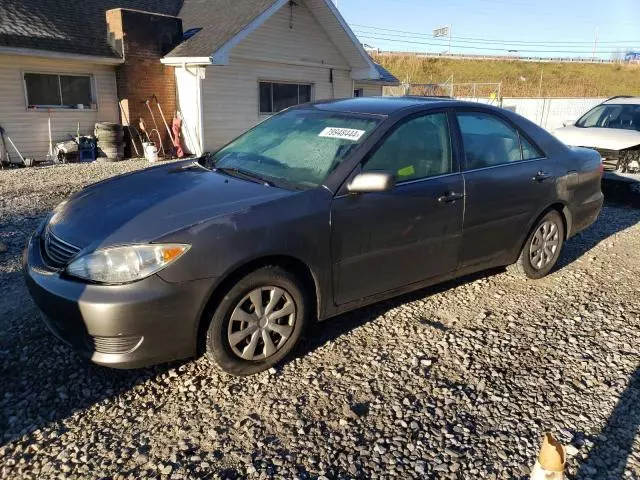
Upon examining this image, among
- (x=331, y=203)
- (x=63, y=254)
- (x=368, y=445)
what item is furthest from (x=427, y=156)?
(x=63, y=254)

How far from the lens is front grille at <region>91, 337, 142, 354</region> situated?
8.94 ft

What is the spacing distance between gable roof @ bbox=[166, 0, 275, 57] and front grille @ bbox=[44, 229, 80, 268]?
1058 centimetres

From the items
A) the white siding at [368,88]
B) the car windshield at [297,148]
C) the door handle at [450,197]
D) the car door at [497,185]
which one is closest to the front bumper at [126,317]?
the car windshield at [297,148]

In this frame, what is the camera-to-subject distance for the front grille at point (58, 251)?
2924 millimetres

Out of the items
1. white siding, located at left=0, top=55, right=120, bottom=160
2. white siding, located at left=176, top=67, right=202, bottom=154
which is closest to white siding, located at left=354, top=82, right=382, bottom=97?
white siding, located at left=176, top=67, right=202, bottom=154

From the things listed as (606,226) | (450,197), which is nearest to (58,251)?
(450,197)

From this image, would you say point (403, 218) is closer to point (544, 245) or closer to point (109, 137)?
point (544, 245)

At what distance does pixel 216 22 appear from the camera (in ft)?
48.0

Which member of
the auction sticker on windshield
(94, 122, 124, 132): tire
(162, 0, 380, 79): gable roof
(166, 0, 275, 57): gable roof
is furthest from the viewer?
(166, 0, 275, 57): gable roof

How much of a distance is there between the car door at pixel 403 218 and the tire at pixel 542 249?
108 centimetres

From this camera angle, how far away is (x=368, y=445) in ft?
8.61

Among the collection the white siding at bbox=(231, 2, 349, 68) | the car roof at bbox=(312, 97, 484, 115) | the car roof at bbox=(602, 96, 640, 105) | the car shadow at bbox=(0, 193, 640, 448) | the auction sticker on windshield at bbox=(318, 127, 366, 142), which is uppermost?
the white siding at bbox=(231, 2, 349, 68)

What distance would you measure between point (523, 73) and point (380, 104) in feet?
199

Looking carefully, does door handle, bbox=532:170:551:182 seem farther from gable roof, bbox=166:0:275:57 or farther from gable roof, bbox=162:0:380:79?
gable roof, bbox=166:0:275:57
